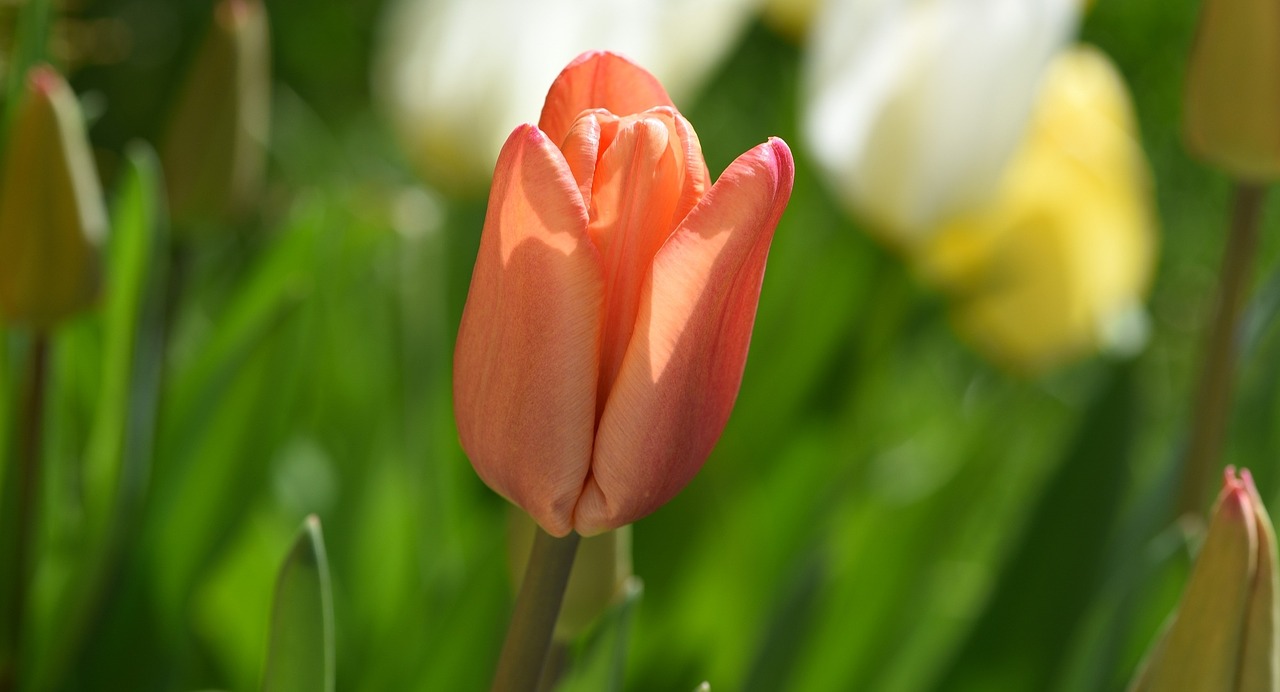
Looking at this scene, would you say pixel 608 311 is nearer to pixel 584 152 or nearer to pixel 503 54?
pixel 584 152

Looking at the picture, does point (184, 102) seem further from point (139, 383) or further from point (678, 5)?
point (678, 5)

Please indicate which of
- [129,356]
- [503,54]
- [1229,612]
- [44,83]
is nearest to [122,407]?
[129,356]

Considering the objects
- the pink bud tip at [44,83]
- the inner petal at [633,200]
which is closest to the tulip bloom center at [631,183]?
the inner petal at [633,200]

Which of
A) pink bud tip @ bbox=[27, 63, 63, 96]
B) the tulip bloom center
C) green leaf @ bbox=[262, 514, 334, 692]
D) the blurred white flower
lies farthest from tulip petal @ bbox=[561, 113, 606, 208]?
the blurred white flower

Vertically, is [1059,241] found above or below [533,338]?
below

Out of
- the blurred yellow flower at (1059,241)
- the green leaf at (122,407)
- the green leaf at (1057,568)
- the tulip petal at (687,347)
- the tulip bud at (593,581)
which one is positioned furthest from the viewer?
the blurred yellow flower at (1059,241)

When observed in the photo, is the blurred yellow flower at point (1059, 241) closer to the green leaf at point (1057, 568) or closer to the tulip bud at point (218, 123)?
the green leaf at point (1057, 568)
